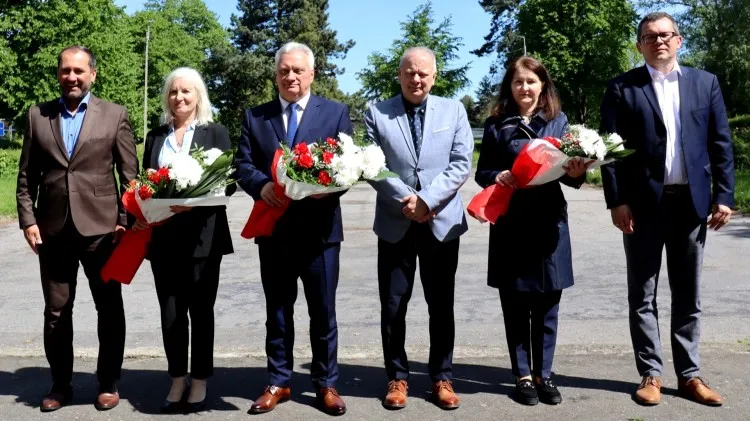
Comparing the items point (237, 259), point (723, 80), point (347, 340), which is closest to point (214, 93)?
point (723, 80)

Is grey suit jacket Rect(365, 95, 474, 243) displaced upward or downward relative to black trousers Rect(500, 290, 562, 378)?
upward

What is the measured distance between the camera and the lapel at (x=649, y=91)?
4.89 m

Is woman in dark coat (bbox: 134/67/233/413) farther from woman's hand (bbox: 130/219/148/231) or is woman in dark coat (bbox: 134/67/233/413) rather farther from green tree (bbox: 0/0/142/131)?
green tree (bbox: 0/0/142/131)

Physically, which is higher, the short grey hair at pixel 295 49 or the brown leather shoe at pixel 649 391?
the short grey hair at pixel 295 49

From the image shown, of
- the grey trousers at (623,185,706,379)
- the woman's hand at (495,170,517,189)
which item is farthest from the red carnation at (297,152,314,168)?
the grey trousers at (623,185,706,379)

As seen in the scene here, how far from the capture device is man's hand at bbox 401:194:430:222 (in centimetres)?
479

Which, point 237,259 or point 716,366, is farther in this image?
point 237,259

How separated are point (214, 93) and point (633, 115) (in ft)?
183

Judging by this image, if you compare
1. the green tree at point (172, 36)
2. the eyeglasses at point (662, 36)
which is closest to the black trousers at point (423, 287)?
the eyeglasses at point (662, 36)

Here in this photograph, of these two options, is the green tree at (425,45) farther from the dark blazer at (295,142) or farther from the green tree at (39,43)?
the dark blazer at (295,142)

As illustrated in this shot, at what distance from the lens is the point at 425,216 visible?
15.9 ft

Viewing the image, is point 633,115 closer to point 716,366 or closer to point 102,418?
point 716,366

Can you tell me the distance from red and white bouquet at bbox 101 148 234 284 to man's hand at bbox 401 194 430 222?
3.48 feet

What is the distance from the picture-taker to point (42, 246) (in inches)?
199
